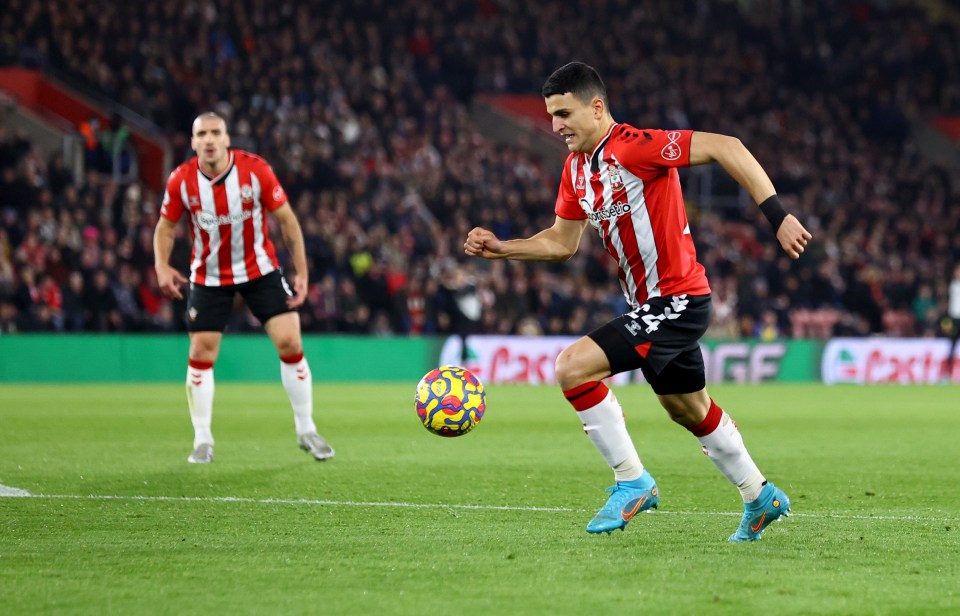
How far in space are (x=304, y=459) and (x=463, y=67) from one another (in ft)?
74.0

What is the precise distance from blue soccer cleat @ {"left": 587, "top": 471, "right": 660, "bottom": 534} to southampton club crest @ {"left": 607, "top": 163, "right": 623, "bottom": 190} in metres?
1.31

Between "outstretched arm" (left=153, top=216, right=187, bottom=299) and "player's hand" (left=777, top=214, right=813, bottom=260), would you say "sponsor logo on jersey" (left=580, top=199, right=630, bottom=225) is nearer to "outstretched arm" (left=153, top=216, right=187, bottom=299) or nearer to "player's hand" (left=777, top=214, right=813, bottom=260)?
"player's hand" (left=777, top=214, right=813, bottom=260)

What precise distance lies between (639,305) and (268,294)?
167 inches

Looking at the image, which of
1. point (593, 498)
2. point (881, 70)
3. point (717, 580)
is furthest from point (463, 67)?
point (717, 580)

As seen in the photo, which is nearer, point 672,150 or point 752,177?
point 752,177

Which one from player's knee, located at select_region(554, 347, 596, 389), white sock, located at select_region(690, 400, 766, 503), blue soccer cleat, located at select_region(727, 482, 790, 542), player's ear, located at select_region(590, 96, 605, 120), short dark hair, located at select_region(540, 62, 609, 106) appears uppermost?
short dark hair, located at select_region(540, 62, 609, 106)

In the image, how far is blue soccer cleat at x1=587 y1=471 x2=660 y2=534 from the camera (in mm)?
6148

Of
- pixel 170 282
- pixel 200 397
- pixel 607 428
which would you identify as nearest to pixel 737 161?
pixel 607 428

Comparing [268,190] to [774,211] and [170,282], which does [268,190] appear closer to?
[170,282]

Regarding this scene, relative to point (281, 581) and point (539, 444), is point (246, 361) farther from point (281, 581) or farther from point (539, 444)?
point (281, 581)

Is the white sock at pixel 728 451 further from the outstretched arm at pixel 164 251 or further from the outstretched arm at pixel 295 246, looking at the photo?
the outstretched arm at pixel 164 251

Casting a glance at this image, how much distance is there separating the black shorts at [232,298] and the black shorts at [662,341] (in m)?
4.18

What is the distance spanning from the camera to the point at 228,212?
988cm

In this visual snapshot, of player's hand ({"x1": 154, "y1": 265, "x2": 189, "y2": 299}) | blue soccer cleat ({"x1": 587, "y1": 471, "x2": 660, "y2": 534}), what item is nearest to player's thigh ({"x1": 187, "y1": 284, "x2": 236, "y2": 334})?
player's hand ({"x1": 154, "y1": 265, "x2": 189, "y2": 299})
